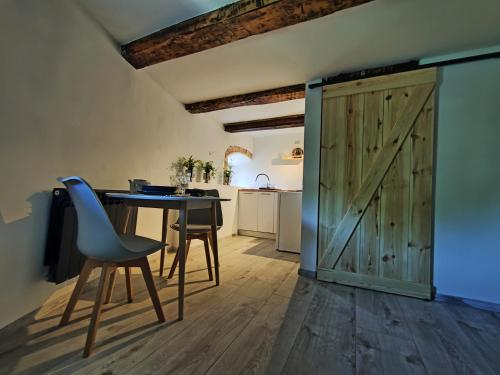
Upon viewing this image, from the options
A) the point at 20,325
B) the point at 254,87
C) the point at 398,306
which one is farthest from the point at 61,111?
the point at 398,306

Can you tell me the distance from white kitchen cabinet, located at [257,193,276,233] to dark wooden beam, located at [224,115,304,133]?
4.12 ft

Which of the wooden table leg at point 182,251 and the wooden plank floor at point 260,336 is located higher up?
the wooden table leg at point 182,251

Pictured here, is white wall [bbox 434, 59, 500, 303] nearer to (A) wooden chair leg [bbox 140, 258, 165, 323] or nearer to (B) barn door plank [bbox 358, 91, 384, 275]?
(B) barn door plank [bbox 358, 91, 384, 275]

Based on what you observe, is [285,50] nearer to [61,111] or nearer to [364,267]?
[61,111]

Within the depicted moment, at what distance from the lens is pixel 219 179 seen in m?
4.21

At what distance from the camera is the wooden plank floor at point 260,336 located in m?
1.12

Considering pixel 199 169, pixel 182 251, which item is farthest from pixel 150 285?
pixel 199 169

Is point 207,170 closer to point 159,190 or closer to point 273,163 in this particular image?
point 273,163

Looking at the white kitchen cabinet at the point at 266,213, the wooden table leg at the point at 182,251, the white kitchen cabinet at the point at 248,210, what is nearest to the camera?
the wooden table leg at the point at 182,251

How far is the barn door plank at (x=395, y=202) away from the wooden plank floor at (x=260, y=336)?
29cm

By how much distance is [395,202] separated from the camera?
2080 millimetres

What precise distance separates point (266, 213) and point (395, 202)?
7.95 feet

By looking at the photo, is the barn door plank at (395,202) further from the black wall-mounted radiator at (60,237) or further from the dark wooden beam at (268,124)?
the black wall-mounted radiator at (60,237)

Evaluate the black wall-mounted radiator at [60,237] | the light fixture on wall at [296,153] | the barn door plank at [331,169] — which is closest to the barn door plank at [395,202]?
the barn door plank at [331,169]
